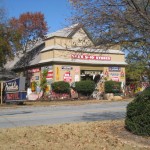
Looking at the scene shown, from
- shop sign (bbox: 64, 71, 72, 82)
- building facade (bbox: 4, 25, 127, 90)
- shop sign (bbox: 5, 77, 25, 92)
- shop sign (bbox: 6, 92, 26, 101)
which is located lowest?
shop sign (bbox: 6, 92, 26, 101)

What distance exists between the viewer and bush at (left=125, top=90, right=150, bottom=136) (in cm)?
984

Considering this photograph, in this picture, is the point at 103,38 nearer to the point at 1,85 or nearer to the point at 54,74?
the point at 1,85

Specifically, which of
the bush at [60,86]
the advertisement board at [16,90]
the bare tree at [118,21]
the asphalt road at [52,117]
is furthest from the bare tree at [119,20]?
Answer: the bush at [60,86]

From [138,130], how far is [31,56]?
108 ft

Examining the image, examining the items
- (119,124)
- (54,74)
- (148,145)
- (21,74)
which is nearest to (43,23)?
(21,74)

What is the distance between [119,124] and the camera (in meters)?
12.1

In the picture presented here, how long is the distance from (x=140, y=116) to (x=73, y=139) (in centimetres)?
198

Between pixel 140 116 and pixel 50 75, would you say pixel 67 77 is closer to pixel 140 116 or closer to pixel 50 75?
pixel 50 75

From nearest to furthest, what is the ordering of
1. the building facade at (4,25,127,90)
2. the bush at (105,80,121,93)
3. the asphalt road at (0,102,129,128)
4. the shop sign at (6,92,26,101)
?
1. the asphalt road at (0,102,129,128)
2. the shop sign at (6,92,26,101)
3. the building facade at (4,25,127,90)
4. the bush at (105,80,121,93)

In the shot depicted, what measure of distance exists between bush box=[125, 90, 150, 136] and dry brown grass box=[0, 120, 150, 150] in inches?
8.4

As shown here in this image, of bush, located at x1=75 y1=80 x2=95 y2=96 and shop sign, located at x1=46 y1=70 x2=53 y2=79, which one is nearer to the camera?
bush, located at x1=75 y1=80 x2=95 y2=96

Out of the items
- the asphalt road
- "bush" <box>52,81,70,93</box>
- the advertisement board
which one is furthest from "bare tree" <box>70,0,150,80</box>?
"bush" <box>52,81,70,93</box>

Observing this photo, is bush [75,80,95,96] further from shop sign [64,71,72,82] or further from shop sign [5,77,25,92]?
shop sign [5,77,25,92]

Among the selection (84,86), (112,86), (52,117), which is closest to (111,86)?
(112,86)
